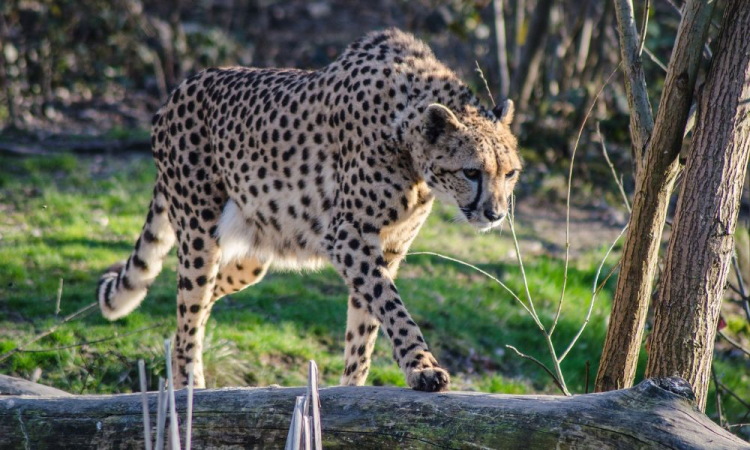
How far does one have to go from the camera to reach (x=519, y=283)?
6.09m

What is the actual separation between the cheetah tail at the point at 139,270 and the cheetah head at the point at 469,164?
172cm

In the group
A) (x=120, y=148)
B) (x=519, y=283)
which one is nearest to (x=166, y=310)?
(x=519, y=283)

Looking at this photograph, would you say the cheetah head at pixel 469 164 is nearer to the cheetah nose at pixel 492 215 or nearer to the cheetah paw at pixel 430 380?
the cheetah nose at pixel 492 215

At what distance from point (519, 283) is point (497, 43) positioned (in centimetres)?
347

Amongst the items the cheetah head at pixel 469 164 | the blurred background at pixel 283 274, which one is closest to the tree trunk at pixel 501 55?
the blurred background at pixel 283 274

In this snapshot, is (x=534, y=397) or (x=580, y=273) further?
(x=580, y=273)

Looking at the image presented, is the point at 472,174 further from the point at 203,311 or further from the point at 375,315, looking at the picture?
the point at 203,311

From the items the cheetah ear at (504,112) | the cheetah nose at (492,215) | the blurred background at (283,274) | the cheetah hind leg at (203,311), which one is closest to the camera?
the cheetah nose at (492,215)

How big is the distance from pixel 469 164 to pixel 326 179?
82 centimetres

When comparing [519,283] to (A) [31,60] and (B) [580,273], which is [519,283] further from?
(A) [31,60]

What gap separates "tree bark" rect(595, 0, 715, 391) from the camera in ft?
9.05

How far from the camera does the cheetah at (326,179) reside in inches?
135

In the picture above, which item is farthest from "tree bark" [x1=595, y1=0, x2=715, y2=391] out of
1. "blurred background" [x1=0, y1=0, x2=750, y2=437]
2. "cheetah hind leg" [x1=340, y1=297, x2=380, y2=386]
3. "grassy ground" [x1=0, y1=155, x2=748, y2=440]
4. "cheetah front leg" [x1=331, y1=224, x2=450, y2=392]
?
"grassy ground" [x1=0, y1=155, x2=748, y2=440]

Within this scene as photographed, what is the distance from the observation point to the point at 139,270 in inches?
176
